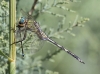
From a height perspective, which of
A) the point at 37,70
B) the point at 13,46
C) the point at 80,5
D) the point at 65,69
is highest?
the point at 13,46

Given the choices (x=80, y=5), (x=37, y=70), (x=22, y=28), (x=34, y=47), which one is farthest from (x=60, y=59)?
(x=22, y=28)

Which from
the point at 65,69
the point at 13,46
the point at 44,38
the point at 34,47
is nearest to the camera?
the point at 13,46

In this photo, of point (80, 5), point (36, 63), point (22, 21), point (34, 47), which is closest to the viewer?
point (22, 21)

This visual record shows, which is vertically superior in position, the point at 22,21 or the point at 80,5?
the point at 22,21

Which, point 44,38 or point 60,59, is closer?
point 44,38

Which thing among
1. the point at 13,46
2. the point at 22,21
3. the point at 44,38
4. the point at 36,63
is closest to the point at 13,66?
→ the point at 13,46

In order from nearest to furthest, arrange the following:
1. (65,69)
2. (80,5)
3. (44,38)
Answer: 1. (44,38)
2. (80,5)
3. (65,69)

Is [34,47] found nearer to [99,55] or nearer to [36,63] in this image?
[36,63]

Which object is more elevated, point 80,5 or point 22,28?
point 22,28

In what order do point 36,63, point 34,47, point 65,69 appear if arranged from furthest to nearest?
1. point 65,69
2. point 36,63
3. point 34,47

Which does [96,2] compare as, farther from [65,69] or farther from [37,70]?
[37,70]
